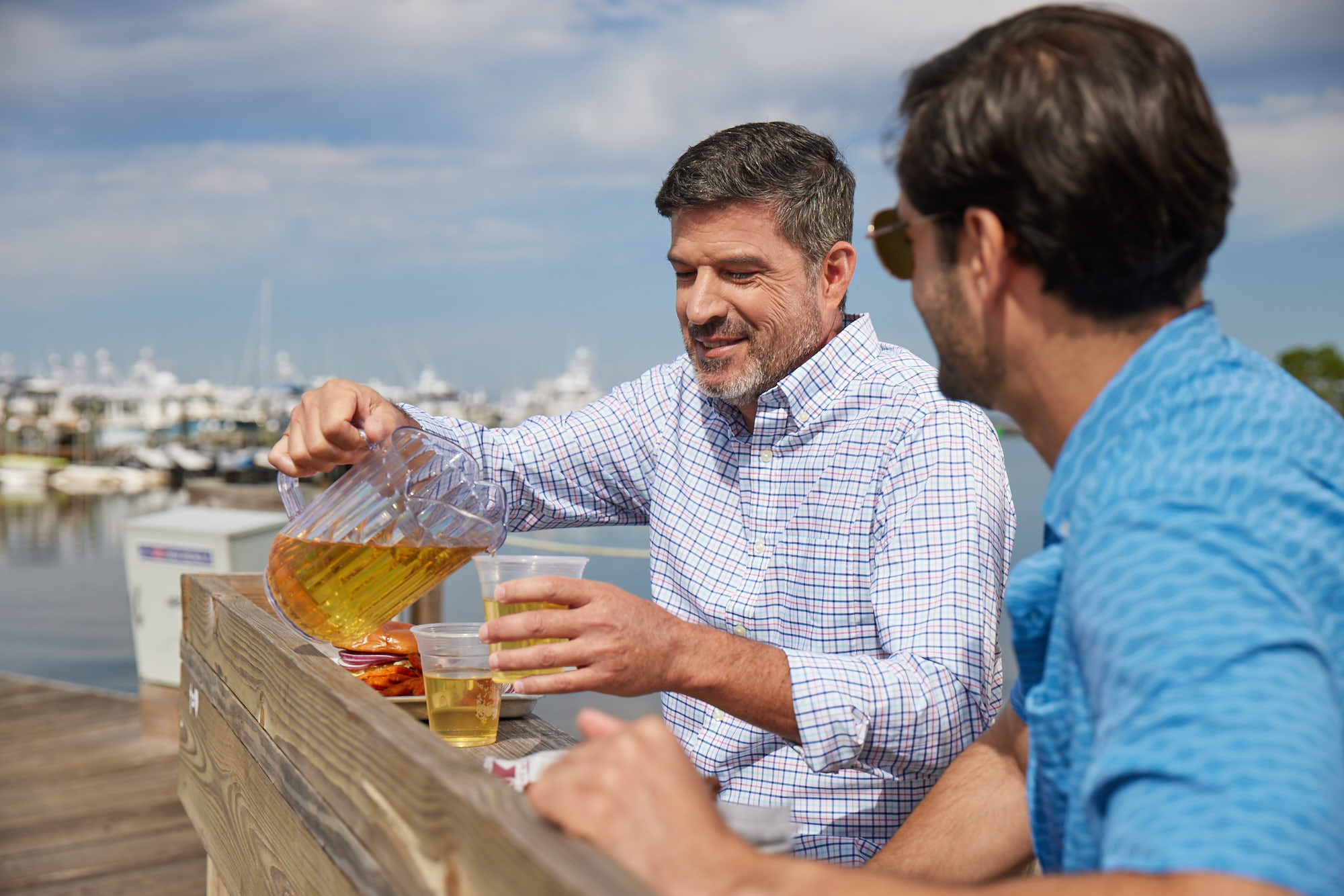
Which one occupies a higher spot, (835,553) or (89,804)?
(835,553)

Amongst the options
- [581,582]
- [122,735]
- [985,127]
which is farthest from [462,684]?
[122,735]

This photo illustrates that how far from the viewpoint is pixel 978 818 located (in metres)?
1.47

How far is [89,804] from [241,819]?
9.95 feet

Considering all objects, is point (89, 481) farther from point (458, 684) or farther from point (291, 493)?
→ point (458, 684)

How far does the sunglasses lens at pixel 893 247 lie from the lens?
3.78ft

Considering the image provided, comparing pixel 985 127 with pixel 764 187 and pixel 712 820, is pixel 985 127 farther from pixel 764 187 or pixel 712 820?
pixel 764 187

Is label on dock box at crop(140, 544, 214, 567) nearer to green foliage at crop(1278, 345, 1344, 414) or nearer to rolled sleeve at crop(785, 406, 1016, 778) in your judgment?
rolled sleeve at crop(785, 406, 1016, 778)

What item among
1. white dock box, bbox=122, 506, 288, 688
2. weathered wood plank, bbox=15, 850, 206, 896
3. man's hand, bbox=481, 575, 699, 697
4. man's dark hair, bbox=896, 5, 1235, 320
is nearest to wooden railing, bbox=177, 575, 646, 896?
man's hand, bbox=481, 575, 699, 697

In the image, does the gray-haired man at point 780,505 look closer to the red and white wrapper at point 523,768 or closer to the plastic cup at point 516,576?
the plastic cup at point 516,576

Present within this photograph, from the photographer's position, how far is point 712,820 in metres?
0.73

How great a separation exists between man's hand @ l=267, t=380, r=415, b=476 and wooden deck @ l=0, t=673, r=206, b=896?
2.33m

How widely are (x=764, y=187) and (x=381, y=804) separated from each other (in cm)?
148

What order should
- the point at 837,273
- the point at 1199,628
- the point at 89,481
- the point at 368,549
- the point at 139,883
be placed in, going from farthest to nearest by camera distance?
the point at 89,481, the point at 139,883, the point at 837,273, the point at 368,549, the point at 1199,628

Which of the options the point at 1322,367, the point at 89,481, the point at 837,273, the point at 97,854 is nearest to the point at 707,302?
the point at 837,273
